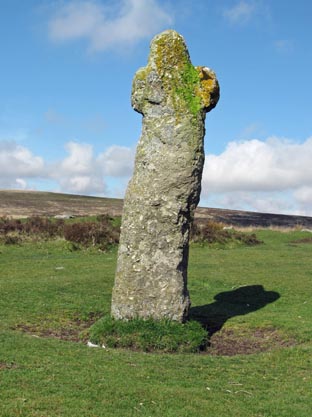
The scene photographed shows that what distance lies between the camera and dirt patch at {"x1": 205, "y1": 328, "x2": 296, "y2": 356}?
13.1 m

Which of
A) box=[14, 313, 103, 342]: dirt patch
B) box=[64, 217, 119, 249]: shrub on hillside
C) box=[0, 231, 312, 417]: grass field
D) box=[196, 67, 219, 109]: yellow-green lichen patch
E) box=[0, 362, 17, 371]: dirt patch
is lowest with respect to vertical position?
box=[14, 313, 103, 342]: dirt patch

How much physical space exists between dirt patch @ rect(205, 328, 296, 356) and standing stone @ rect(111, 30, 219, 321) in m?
1.23

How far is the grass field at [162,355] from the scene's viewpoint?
869 centimetres

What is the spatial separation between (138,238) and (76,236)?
19518mm

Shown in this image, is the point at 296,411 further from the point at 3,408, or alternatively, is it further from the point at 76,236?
the point at 76,236

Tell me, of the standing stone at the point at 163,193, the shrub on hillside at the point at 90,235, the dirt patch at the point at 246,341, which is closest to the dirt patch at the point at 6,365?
the standing stone at the point at 163,193

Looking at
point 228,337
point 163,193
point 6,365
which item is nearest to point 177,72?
point 163,193

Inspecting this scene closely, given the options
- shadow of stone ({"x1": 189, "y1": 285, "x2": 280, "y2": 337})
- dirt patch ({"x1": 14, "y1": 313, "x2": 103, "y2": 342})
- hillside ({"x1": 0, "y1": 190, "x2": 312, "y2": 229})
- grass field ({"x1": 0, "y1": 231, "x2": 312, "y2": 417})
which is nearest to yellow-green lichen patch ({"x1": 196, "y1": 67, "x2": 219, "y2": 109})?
shadow of stone ({"x1": 189, "y1": 285, "x2": 280, "y2": 337})

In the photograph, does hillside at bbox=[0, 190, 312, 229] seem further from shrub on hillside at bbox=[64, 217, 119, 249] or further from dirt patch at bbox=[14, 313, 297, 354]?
dirt patch at bbox=[14, 313, 297, 354]

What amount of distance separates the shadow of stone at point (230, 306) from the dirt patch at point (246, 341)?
1.70ft

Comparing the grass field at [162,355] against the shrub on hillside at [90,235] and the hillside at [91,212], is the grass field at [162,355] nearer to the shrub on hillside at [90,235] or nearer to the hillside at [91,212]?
the shrub on hillside at [90,235]

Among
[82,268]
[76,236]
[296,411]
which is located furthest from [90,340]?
[76,236]

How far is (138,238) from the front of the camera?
Result: 1383cm

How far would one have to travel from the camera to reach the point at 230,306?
1816 centimetres
